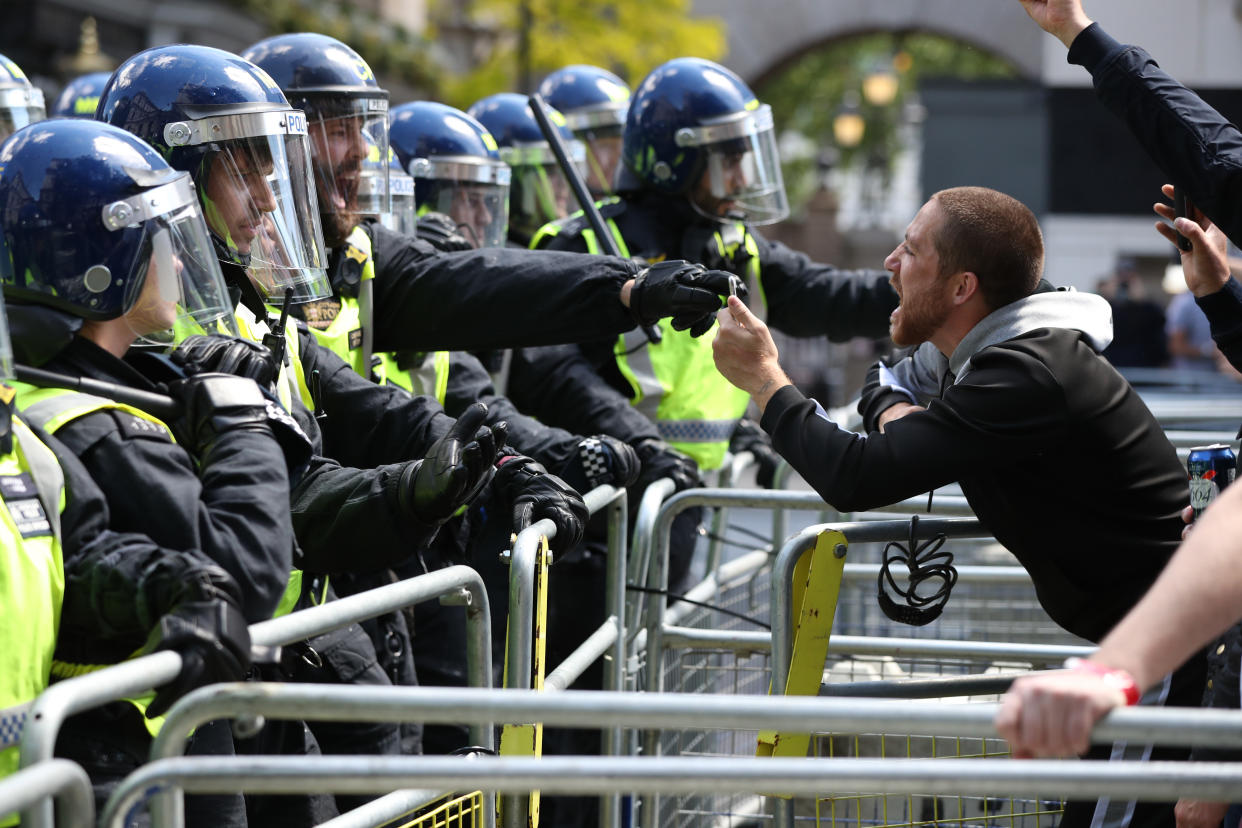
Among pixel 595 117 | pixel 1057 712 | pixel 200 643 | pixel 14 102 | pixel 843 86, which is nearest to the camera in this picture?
pixel 1057 712

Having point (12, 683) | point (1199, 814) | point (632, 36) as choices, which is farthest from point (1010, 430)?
point (632, 36)

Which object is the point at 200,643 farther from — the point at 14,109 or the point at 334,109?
the point at 14,109

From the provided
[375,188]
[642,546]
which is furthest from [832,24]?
[642,546]

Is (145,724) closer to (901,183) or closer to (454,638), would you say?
(454,638)

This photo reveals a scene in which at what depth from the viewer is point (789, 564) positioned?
3.22 m

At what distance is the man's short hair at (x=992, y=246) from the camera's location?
3.16 metres

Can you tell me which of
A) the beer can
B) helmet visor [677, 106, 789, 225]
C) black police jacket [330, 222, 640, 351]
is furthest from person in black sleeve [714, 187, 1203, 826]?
helmet visor [677, 106, 789, 225]

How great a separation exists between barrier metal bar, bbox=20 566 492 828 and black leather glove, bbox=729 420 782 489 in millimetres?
2960

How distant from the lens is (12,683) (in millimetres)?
2189

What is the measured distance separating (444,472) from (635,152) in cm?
283

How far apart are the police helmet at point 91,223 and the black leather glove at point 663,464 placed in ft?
7.12

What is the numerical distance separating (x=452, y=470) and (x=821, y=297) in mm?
2694

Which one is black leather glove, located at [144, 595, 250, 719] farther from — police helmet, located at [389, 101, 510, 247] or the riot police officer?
police helmet, located at [389, 101, 510, 247]

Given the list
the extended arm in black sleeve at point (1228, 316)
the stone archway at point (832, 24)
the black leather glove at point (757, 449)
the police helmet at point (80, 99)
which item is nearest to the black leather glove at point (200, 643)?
the extended arm in black sleeve at point (1228, 316)
